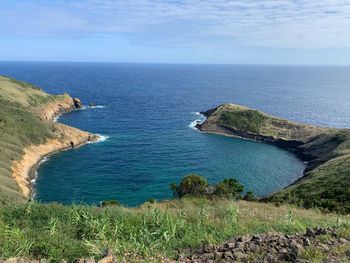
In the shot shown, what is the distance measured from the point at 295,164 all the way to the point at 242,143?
70.7 feet

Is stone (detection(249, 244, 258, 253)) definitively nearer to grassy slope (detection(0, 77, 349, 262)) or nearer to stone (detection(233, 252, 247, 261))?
stone (detection(233, 252, 247, 261))

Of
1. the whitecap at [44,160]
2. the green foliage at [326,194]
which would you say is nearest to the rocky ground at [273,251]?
the green foliage at [326,194]

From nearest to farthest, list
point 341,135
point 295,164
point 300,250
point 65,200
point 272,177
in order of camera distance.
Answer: point 300,250 → point 65,200 → point 272,177 → point 295,164 → point 341,135

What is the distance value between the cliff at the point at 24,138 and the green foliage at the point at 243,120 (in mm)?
46299

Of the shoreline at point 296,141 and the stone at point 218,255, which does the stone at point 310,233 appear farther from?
the shoreline at point 296,141

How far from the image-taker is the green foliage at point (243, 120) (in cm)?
12124

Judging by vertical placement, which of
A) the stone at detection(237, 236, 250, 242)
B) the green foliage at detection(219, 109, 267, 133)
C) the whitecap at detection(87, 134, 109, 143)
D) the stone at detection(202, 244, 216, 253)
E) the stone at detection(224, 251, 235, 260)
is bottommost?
the whitecap at detection(87, 134, 109, 143)

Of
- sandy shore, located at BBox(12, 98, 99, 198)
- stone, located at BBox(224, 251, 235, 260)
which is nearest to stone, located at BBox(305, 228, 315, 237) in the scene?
stone, located at BBox(224, 251, 235, 260)

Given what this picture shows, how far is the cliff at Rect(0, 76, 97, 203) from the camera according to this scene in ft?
215

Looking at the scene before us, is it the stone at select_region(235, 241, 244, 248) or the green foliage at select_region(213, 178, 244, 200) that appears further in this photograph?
the green foliage at select_region(213, 178, 244, 200)

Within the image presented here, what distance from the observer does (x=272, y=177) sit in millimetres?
77562

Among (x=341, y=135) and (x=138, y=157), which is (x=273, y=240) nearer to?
(x=138, y=157)

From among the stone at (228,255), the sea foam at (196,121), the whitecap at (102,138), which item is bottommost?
the whitecap at (102,138)

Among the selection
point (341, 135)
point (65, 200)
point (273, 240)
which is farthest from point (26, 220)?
point (341, 135)
